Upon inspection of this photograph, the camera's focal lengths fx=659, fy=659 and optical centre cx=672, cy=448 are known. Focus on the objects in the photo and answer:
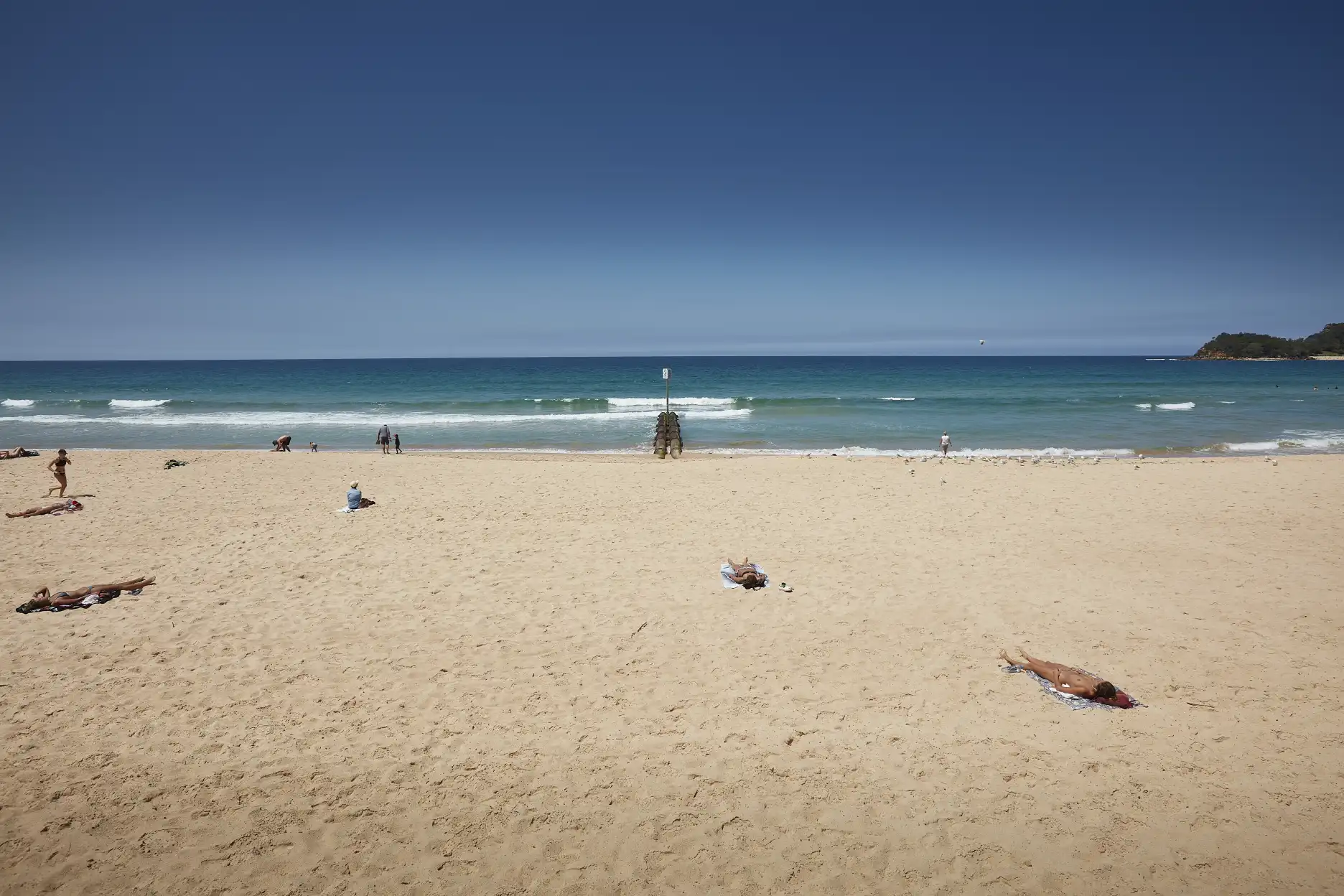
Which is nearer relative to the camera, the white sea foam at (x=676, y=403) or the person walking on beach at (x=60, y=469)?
the person walking on beach at (x=60, y=469)

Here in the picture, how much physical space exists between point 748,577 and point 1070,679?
11.3 feet

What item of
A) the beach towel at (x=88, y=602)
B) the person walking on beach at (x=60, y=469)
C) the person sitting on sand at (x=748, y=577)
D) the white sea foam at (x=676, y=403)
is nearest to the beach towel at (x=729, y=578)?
the person sitting on sand at (x=748, y=577)

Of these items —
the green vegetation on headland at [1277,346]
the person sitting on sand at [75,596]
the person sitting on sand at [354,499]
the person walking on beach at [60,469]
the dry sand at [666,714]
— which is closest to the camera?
the dry sand at [666,714]

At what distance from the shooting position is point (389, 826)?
4125 millimetres

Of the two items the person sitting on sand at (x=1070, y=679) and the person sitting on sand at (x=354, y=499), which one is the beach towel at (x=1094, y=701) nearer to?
the person sitting on sand at (x=1070, y=679)

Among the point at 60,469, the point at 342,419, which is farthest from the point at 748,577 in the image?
the point at 342,419

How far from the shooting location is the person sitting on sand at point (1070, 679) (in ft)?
17.8

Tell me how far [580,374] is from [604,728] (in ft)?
278

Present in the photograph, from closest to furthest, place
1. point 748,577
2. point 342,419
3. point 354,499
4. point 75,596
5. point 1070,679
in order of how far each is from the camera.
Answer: point 1070,679 → point 75,596 → point 748,577 → point 354,499 → point 342,419

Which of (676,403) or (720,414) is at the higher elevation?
(676,403)

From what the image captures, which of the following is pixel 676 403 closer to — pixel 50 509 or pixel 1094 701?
pixel 50 509

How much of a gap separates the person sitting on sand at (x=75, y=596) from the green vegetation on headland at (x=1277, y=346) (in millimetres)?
150906

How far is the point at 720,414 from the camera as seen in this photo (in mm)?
39406

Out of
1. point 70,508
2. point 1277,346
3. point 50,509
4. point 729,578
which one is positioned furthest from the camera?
point 1277,346
